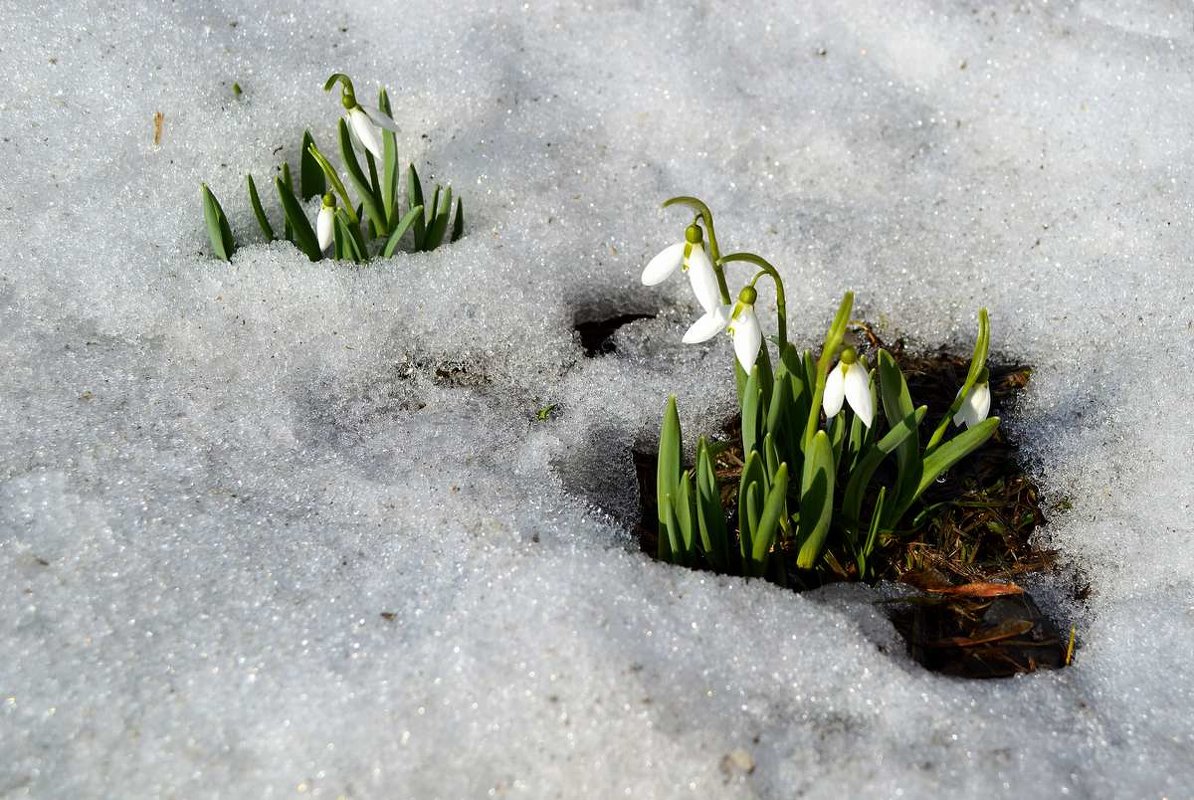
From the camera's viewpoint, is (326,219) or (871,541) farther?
(326,219)

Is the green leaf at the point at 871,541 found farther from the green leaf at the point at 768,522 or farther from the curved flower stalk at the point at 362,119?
the curved flower stalk at the point at 362,119

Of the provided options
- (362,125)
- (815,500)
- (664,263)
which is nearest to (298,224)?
(362,125)

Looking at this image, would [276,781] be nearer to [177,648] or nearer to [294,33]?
[177,648]

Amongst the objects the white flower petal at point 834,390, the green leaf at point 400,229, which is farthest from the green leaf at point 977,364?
the green leaf at point 400,229

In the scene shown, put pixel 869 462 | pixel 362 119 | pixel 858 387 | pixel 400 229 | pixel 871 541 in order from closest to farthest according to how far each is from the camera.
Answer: pixel 858 387, pixel 869 462, pixel 871 541, pixel 362 119, pixel 400 229

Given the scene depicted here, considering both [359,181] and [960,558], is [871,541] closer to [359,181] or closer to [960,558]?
[960,558]

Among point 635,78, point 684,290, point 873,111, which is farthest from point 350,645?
point 873,111
